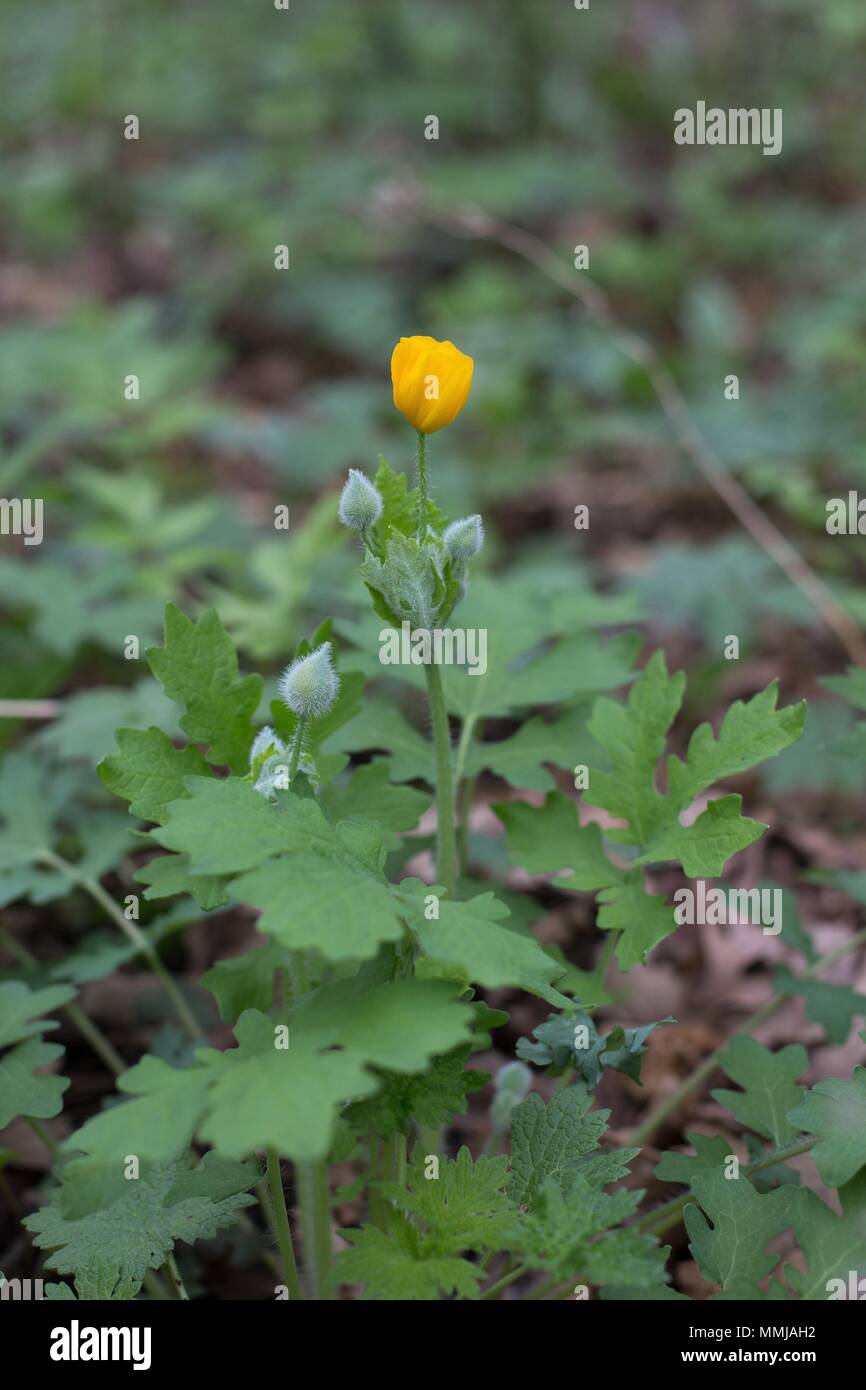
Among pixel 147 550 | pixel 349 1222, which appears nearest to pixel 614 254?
pixel 147 550

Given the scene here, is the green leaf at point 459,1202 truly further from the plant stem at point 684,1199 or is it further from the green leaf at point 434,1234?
the plant stem at point 684,1199

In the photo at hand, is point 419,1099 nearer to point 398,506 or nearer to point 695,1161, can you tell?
point 695,1161

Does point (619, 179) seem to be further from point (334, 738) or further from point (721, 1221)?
point (721, 1221)

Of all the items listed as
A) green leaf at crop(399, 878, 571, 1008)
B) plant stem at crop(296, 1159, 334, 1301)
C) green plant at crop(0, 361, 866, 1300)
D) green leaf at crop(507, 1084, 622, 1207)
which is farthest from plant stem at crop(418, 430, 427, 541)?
plant stem at crop(296, 1159, 334, 1301)

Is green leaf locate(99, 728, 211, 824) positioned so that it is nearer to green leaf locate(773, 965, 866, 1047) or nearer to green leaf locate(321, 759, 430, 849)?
green leaf locate(321, 759, 430, 849)

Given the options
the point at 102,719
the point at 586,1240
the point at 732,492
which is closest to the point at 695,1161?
the point at 586,1240

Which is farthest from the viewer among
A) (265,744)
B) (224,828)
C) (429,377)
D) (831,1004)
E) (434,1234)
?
(831,1004)
